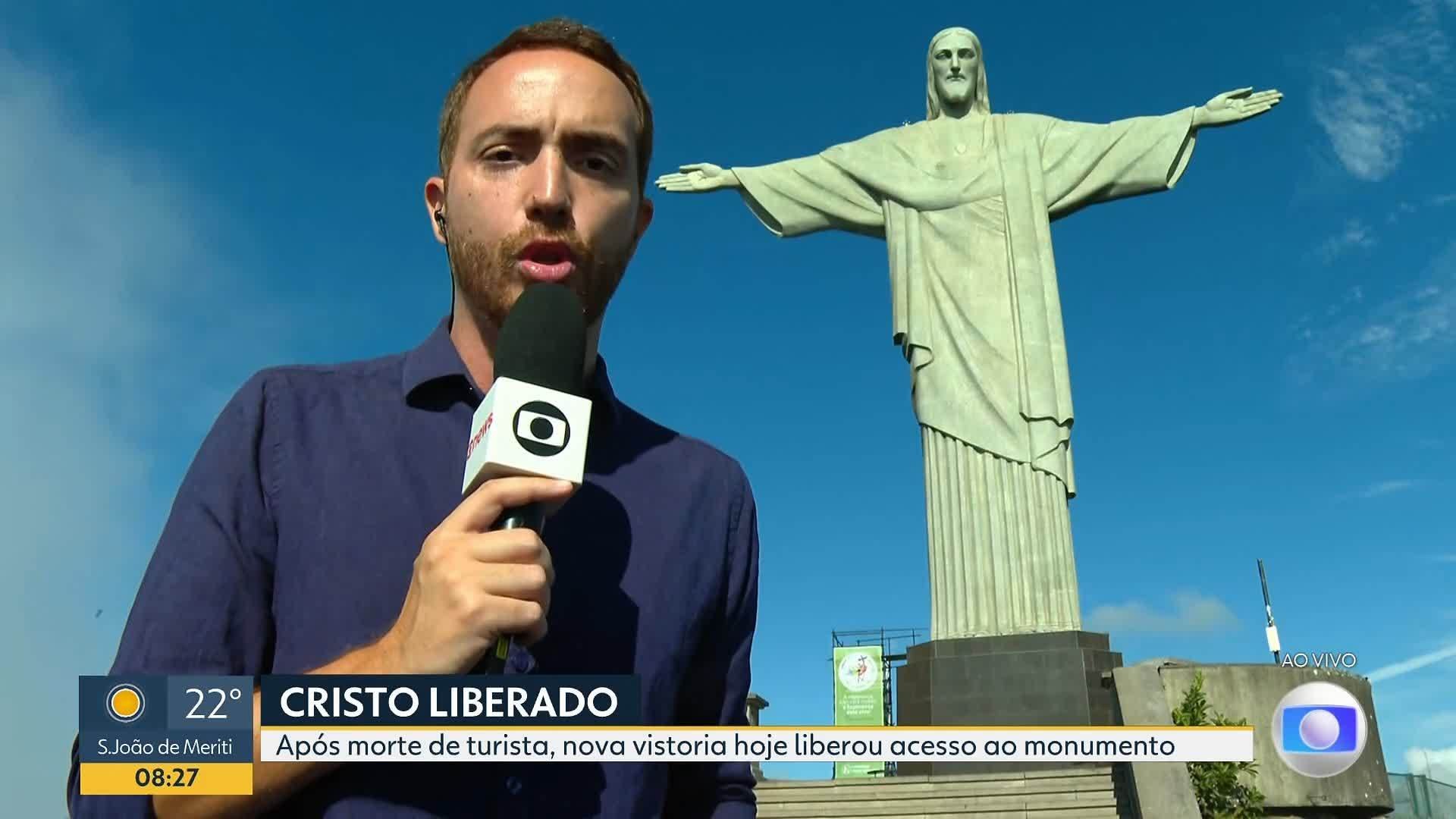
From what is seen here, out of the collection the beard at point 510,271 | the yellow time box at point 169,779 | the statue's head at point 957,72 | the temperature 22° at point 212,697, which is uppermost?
the statue's head at point 957,72

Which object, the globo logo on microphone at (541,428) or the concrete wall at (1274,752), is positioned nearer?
the globo logo on microphone at (541,428)

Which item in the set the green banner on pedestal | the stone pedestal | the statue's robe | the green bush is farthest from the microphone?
the green banner on pedestal

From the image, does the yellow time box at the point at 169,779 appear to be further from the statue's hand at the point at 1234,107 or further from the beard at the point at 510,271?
the statue's hand at the point at 1234,107

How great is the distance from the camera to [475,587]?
1.16 meters

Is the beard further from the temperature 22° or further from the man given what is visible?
the temperature 22°

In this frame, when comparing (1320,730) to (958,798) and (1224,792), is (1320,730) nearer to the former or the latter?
(1224,792)

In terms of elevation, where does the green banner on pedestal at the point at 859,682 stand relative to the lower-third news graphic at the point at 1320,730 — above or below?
above

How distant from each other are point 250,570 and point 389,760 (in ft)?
0.99

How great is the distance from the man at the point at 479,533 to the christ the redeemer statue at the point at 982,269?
830 centimetres

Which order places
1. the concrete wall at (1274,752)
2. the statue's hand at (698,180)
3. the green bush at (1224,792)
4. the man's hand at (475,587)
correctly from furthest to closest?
the statue's hand at (698,180), the concrete wall at (1274,752), the green bush at (1224,792), the man's hand at (475,587)

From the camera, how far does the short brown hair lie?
1628 mm

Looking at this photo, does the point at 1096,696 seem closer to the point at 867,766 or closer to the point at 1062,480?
the point at 1062,480

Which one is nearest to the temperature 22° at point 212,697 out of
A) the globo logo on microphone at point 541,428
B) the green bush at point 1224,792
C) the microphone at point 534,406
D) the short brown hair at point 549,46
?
the microphone at point 534,406

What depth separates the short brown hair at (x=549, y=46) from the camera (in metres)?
1.63
